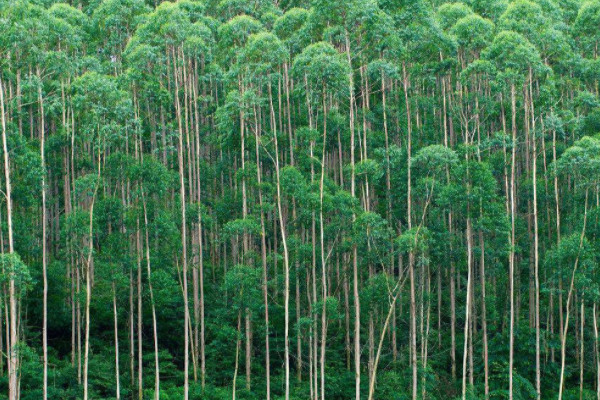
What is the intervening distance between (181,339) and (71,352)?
4.22 metres

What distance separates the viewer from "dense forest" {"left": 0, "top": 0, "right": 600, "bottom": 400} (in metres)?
28.8

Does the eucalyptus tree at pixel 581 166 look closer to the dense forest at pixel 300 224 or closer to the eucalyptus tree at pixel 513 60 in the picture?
the dense forest at pixel 300 224

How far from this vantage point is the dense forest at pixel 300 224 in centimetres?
2880

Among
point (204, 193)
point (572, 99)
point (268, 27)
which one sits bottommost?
point (204, 193)

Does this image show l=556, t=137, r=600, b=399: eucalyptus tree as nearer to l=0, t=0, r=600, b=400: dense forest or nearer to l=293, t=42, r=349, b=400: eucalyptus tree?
l=0, t=0, r=600, b=400: dense forest

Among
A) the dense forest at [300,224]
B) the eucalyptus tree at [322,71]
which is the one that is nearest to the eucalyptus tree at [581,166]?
the dense forest at [300,224]

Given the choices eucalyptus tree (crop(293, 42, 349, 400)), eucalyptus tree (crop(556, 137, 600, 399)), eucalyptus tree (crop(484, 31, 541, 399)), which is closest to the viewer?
eucalyptus tree (crop(293, 42, 349, 400))

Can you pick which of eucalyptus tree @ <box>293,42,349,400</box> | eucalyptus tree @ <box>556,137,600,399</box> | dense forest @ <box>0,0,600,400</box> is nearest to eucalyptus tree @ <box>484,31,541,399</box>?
dense forest @ <box>0,0,600,400</box>

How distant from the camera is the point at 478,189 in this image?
30.0 meters

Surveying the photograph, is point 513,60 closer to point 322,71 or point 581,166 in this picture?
point 581,166

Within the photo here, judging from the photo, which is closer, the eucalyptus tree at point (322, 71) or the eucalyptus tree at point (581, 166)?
the eucalyptus tree at point (322, 71)

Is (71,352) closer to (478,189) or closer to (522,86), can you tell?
(478,189)

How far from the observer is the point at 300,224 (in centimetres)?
3284

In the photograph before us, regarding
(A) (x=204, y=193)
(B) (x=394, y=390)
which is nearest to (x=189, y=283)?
(A) (x=204, y=193)
